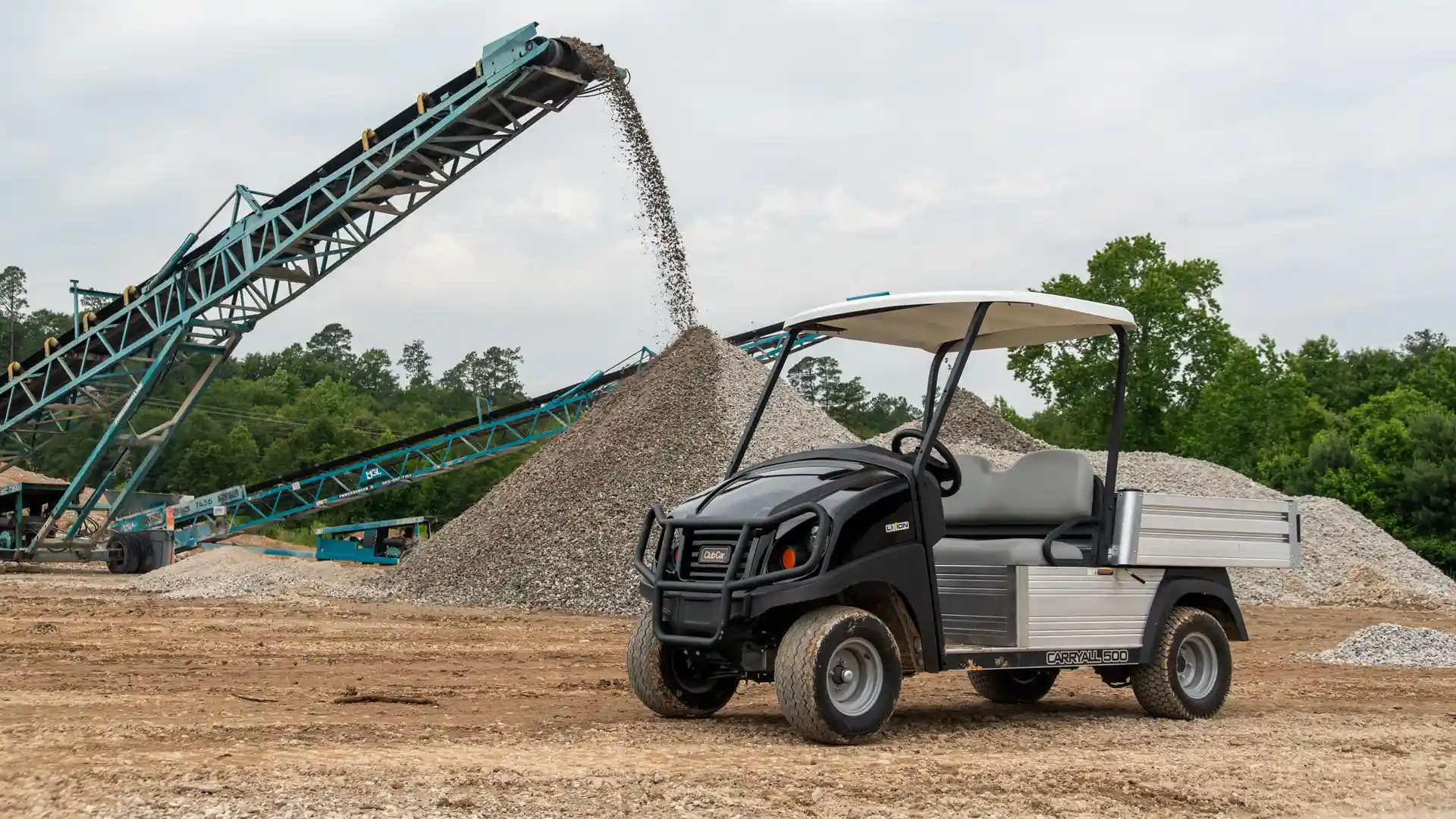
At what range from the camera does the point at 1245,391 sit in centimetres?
4981

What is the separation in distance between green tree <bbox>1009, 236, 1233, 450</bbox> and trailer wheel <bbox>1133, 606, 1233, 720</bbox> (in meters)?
40.5

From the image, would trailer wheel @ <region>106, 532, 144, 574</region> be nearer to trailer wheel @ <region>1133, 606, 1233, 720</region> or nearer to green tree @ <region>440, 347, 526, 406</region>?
trailer wheel @ <region>1133, 606, 1233, 720</region>

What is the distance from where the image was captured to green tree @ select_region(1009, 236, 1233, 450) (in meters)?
47.9

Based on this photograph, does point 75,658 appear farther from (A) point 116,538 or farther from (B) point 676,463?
(A) point 116,538

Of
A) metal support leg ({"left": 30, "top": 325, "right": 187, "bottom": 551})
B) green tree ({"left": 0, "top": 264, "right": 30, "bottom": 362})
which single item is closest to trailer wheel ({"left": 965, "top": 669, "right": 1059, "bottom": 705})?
metal support leg ({"left": 30, "top": 325, "right": 187, "bottom": 551})

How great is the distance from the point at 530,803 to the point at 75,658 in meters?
7.56

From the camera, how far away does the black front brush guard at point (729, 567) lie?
20.2 feet

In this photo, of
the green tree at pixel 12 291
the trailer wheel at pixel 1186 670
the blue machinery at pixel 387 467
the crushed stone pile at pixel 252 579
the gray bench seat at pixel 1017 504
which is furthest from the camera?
the green tree at pixel 12 291

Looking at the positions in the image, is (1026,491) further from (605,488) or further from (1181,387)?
(1181,387)

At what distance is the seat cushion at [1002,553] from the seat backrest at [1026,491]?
0.93 feet

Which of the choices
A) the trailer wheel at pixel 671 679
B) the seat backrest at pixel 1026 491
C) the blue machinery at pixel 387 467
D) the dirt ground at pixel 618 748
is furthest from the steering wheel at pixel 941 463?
the blue machinery at pixel 387 467

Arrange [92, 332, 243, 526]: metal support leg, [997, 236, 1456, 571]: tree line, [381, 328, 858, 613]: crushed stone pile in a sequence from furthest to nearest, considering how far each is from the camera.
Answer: [997, 236, 1456, 571]: tree line → [92, 332, 243, 526]: metal support leg → [381, 328, 858, 613]: crushed stone pile

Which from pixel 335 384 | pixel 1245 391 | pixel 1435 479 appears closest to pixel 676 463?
pixel 1435 479

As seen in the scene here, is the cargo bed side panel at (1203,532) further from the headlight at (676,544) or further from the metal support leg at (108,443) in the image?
the metal support leg at (108,443)
